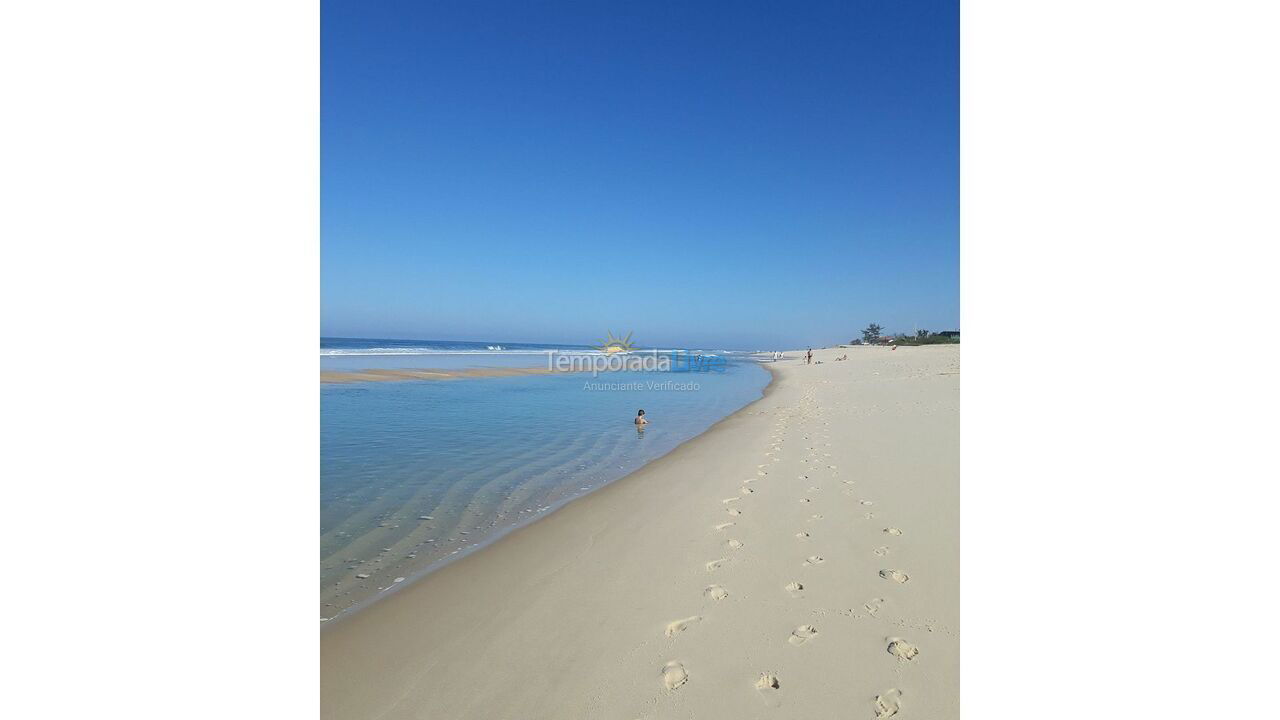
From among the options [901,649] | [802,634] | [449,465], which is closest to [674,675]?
[802,634]

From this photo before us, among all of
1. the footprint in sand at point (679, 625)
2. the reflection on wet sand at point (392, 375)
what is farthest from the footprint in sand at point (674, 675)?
the reflection on wet sand at point (392, 375)

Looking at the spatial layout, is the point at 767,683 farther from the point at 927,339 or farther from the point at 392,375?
the point at 927,339

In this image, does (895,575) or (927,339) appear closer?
(895,575)

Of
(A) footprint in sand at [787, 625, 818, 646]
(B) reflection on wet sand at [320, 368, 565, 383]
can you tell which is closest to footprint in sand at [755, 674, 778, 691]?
(A) footprint in sand at [787, 625, 818, 646]

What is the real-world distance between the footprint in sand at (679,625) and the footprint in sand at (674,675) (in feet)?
0.62

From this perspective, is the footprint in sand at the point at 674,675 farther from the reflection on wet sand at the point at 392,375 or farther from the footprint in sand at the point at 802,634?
the reflection on wet sand at the point at 392,375

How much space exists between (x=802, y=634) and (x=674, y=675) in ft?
1.87

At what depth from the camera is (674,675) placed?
1793mm

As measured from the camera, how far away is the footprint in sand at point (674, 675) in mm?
1749

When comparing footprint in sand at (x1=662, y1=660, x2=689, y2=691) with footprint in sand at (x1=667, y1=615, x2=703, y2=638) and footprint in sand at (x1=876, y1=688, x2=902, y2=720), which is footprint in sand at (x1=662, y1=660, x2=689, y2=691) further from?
footprint in sand at (x1=876, y1=688, x2=902, y2=720)

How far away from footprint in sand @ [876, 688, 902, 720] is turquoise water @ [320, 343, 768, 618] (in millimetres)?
2438
